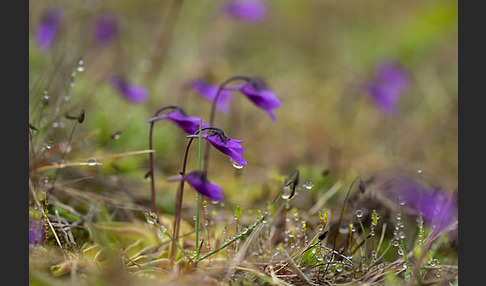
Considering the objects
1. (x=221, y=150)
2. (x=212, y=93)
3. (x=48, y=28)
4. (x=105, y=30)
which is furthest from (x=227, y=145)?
(x=105, y=30)

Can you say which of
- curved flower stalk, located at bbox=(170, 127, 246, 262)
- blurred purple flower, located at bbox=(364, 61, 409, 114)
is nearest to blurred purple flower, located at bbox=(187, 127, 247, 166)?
curved flower stalk, located at bbox=(170, 127, 246, 262)

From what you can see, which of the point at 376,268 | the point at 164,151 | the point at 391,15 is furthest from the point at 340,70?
the point at 376,268

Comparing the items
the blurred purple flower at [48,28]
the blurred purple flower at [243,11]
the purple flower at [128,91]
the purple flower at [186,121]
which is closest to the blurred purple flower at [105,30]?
the blurred purple flower at [48,28]

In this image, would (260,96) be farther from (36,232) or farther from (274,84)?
(274,84)

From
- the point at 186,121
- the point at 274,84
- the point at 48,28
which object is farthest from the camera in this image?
the point at 274,84

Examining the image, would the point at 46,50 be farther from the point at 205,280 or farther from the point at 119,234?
the point at 205,280

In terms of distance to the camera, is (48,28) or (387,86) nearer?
(48,28)

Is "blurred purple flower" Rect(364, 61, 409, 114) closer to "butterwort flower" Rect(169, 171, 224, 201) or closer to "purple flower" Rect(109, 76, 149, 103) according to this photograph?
"purple flower" Rect(109, 76, 149, 103)
